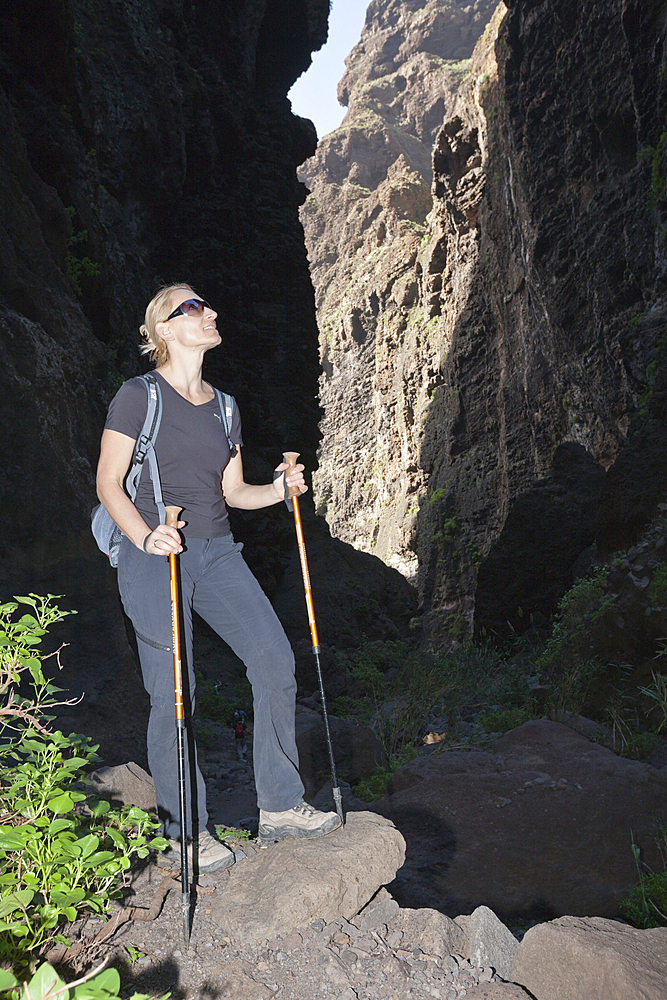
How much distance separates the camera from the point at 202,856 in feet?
8.04

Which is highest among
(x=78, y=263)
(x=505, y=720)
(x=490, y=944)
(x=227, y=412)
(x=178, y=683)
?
(x=78, y=263)

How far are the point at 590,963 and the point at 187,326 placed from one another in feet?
8.95

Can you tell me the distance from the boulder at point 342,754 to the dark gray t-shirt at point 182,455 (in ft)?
12.8

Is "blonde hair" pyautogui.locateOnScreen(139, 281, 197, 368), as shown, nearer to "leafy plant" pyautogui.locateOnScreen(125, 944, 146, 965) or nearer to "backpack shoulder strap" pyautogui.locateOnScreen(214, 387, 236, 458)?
"backpack shoulder strap" pyautogui.locateOnScreen(214, 387, 236, 458)

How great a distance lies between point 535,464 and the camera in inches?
722

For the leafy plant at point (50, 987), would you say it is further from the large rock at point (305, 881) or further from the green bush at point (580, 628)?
the green bush at point (580, 628)

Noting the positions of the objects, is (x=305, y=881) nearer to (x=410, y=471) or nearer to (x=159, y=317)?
(x=159, y=317)

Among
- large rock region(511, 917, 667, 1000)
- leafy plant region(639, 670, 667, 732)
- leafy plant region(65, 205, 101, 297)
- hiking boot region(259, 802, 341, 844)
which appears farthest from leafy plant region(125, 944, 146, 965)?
leafy plant region(65, 205, 101, 297)

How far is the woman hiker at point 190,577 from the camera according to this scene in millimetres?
2408

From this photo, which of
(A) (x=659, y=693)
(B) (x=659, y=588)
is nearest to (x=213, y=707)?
(A) (x=659, y=693)

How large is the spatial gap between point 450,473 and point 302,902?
853 inches

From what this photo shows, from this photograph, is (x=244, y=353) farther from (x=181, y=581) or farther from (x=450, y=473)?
(x=181, y=581)

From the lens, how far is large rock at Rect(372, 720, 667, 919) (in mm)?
3808

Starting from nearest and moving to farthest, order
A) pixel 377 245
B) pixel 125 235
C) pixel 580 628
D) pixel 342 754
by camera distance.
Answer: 1. pixel 342 754
2. pixel 580 628
3. pixel 125 235
4. pixel 377 245
